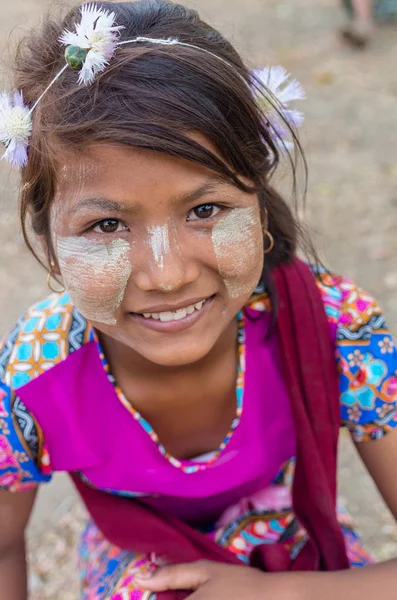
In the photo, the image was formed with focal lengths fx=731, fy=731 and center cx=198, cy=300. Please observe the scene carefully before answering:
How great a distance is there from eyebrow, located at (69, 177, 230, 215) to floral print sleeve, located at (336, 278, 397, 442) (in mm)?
444

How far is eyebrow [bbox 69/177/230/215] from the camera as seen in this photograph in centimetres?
122

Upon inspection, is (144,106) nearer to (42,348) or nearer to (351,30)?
(42,348)

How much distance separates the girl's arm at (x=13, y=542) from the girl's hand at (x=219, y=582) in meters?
0.27

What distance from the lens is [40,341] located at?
1.52m

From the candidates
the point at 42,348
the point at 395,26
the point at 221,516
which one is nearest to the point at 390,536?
the point at 221,516

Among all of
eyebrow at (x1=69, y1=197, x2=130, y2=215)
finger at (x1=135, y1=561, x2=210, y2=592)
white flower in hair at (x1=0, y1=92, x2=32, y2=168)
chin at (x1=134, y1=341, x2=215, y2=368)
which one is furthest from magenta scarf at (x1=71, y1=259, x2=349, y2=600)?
white flower in hair at (x1=0, y1=92, x2=32, y2=168)

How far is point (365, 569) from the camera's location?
1.45m

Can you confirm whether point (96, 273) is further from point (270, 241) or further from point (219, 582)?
point (219, 582)

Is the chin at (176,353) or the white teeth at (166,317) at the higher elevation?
the white teeth at (166,317)

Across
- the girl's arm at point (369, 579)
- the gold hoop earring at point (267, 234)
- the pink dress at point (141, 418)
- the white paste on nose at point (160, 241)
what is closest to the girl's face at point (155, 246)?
the white paste on nose at point (160, 241)

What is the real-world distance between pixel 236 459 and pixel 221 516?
0.72 feet

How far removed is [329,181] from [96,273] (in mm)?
3208

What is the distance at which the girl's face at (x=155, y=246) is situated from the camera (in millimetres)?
1202

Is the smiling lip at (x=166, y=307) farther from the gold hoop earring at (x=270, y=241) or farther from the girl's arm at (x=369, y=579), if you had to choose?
the girl's arm at (x=369, y=579)
